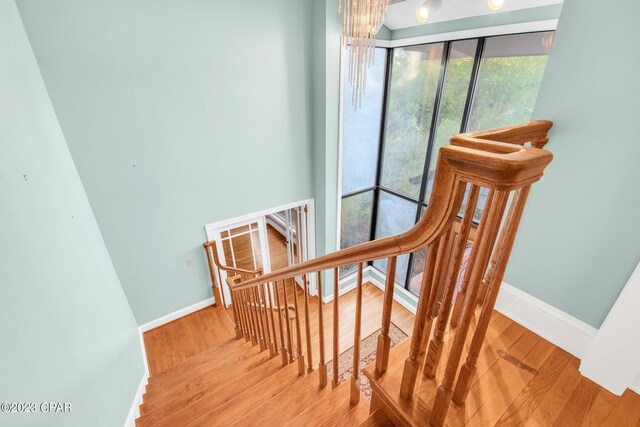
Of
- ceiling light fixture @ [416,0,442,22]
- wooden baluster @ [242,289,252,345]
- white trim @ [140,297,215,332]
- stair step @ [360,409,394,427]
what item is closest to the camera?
stair step @ [360,409,394,427]

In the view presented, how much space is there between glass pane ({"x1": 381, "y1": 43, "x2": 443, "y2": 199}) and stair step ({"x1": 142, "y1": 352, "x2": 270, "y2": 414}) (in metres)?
3.83

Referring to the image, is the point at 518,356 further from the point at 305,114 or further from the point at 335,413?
the point at 305,114

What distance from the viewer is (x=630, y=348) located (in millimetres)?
1188

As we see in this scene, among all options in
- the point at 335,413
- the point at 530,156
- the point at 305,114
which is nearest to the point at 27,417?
the point at 335,413

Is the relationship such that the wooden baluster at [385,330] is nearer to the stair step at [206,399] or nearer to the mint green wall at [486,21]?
the stair step at [206,399]

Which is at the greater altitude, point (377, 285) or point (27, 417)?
point (27, 417)

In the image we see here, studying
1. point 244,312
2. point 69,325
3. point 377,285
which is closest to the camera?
point 69,325

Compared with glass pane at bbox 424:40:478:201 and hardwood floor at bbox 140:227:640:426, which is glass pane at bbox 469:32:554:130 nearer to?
glass pane at bbox 424:40:478:201

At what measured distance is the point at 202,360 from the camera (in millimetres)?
2889

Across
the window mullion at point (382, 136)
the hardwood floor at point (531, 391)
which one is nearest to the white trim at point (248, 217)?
the window mullion at point (382, 136)

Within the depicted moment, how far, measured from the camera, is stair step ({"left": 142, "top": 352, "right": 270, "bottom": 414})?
2.30 meters

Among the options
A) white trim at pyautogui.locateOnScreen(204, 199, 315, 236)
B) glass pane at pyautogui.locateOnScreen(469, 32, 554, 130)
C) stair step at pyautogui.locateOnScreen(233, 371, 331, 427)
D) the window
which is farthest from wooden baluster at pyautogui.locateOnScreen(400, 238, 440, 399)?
glass pane at pyautogui.locateOnScreen(469, 32, 554, 130)

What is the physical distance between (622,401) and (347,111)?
4251 millimetres
